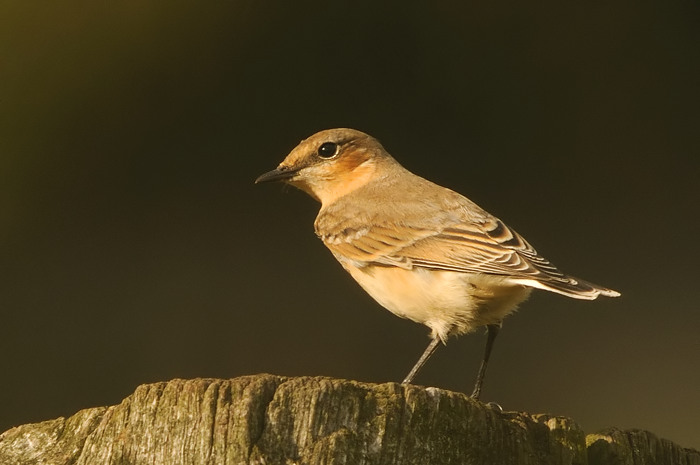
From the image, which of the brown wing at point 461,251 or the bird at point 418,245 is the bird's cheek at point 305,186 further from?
the brown wing at point 461,251

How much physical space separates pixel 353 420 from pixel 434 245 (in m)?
2.30

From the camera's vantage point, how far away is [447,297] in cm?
476

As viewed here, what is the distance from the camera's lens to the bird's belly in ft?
15.5

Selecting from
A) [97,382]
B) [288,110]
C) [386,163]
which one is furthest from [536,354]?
[97,382]

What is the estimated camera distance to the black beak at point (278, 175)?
570 centimetres

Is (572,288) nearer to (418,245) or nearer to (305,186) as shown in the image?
(418,245)

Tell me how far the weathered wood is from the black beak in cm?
289

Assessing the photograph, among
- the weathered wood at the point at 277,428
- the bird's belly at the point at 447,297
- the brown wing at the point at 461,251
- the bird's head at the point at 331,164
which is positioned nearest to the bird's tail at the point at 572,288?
the brown wing at the point at 461,251

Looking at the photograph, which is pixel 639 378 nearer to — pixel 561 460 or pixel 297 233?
pixel 297 233

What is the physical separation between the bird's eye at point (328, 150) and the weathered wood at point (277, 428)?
3112mm

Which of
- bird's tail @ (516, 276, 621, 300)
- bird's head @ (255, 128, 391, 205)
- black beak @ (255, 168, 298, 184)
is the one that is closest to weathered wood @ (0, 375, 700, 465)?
bird's tail @ (516, 276, 621, 300)

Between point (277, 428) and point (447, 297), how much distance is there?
2.14 meters

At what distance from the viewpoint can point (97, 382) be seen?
5.96 meters

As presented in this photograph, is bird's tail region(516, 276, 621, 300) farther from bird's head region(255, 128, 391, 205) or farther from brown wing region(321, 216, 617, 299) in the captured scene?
bird's head region(255, 128, 391, 205)
